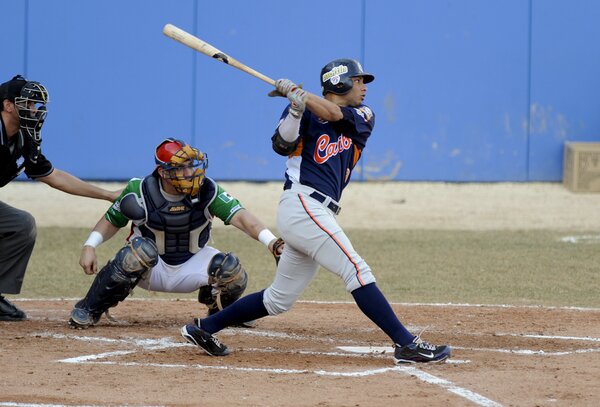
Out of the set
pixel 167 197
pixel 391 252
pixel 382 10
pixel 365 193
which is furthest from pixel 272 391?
pixel 382 10

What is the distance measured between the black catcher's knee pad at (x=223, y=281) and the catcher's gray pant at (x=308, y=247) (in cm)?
84

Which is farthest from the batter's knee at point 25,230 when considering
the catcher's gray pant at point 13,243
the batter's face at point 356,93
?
the batter's face at point 356,93

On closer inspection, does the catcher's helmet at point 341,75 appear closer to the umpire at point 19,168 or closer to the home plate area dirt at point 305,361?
the home plate area dirt at point 305,361

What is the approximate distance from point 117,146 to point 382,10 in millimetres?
4493

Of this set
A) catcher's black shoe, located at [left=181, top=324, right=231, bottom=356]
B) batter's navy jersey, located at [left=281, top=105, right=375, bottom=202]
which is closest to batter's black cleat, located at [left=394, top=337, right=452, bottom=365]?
batter's navy jersey, located at [left=281, top=105, right=375, bottom=202]

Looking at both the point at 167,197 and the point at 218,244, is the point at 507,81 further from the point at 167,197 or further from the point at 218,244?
the point at 167,197

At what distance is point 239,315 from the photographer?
6.27m

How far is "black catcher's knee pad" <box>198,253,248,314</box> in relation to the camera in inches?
276

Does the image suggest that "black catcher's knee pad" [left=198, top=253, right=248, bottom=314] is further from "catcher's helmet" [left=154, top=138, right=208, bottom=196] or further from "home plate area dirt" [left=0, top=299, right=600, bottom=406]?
"catcher's helmet" [left=154, top=138, right=208, bottom=196]

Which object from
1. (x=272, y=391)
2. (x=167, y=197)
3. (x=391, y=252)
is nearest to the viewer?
(x=272, y=391)

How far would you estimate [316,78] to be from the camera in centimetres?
1620

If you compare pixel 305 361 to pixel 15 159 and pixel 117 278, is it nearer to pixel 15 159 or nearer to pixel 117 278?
pixel 117 278

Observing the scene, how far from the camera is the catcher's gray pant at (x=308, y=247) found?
5.96m

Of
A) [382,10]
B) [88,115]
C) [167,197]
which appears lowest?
[167,197]
